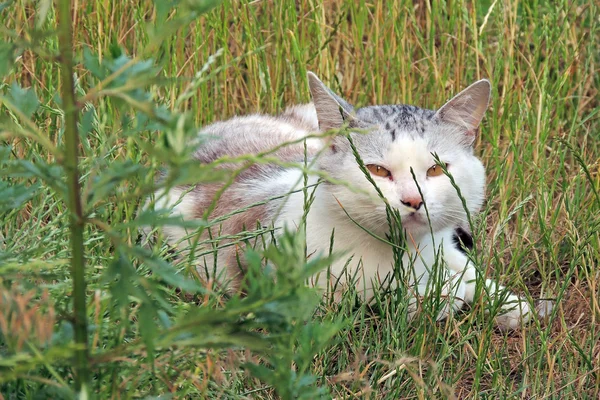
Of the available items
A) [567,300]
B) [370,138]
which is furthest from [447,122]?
[567,300]

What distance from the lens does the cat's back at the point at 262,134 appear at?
2.67 metres

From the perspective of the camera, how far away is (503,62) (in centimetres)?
304

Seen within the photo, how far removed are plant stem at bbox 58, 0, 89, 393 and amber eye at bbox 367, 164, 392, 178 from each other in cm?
105

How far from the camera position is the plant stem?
1104 mm

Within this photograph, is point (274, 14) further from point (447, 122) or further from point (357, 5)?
point (447, 122)

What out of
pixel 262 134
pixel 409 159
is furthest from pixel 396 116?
pixel 262 134

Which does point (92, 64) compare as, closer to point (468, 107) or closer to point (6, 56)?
point (6, 56)

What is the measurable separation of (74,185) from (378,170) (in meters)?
1.07

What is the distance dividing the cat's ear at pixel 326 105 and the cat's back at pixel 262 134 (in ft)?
1.10

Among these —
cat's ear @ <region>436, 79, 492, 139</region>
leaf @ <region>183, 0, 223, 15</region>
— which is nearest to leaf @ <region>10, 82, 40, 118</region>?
leaf @ <region>183, 0, 223, 15</region>

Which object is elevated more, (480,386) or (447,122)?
(447,122)

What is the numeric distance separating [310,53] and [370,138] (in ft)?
3.58

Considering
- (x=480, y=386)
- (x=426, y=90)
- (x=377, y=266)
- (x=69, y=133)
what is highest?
(x=69, y=133)

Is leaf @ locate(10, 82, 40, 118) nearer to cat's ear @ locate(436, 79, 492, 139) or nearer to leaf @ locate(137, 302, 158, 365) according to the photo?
leaf @ locate(137, 302, 158, 365)
